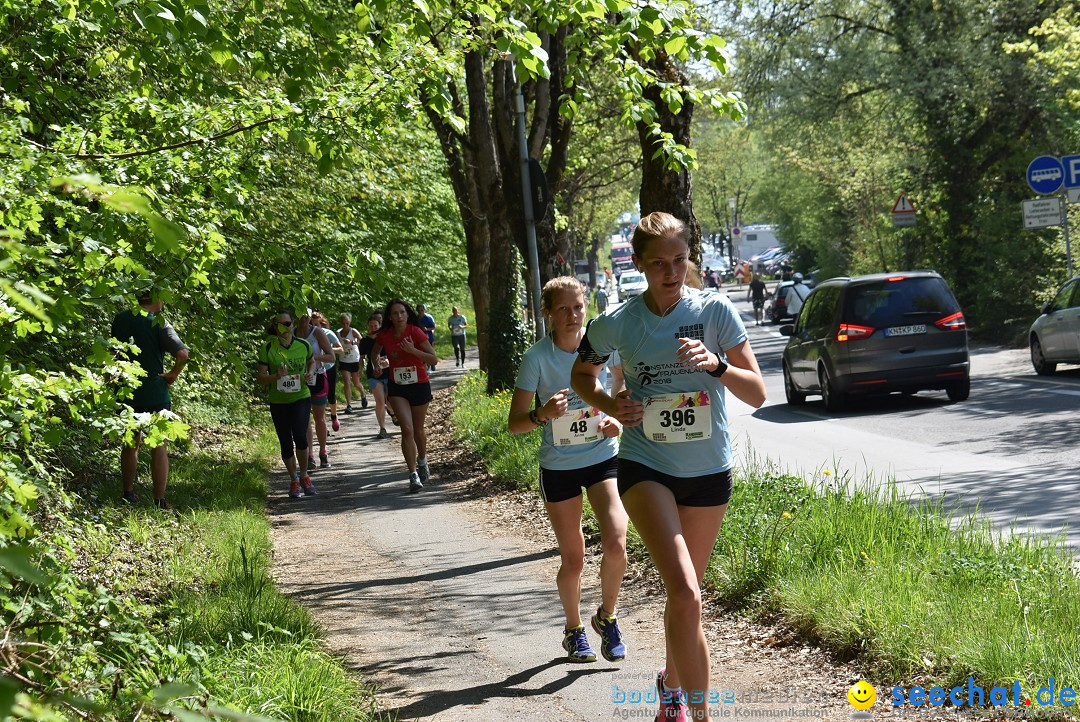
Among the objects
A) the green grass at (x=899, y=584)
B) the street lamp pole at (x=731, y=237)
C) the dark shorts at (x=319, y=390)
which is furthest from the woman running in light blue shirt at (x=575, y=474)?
the street lamp pole at (x=731, y=237)

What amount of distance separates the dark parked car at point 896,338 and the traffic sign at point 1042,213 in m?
7.48

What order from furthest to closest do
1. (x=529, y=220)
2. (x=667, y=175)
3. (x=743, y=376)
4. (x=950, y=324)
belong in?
(x=950, y=324)
(x=529, y=220)
(x=667, y=175)
(x=743, y=376)

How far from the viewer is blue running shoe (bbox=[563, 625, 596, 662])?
6.12 m

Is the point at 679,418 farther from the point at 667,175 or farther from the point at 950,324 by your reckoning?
the point at 950,324

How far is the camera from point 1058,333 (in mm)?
18656

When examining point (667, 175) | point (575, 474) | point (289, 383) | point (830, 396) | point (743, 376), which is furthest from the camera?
point (830, 396)

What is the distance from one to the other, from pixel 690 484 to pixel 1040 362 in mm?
16809

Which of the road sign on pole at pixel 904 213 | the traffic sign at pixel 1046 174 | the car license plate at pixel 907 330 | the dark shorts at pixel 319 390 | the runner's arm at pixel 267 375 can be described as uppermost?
the road sign on pole at pixel 904 213

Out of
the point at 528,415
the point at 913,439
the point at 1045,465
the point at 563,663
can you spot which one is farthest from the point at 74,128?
the point at 913,439

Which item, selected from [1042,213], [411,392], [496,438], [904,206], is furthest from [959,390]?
[904,206]

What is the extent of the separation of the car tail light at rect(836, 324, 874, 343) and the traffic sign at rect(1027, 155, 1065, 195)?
6.85 m

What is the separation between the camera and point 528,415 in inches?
245

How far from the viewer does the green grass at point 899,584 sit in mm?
4871

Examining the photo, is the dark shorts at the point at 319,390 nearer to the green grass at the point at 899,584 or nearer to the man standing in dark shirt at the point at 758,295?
the green grass at the point at 899,584
